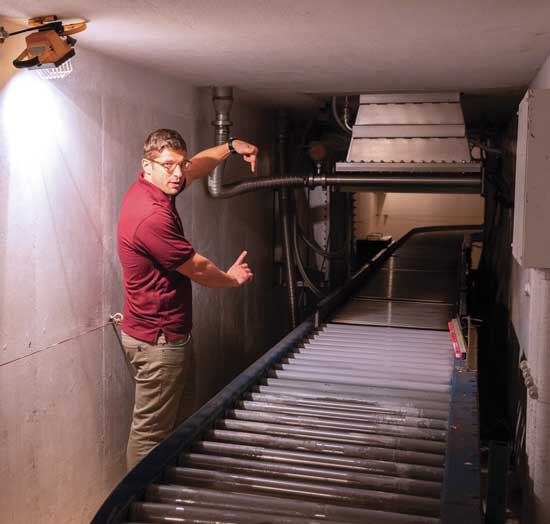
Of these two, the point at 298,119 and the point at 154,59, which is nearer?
the point at 154,59

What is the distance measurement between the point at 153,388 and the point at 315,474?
136 cm

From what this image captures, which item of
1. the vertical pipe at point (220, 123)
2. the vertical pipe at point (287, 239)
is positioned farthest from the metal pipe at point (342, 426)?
the vertical pipe at point (287, 239)

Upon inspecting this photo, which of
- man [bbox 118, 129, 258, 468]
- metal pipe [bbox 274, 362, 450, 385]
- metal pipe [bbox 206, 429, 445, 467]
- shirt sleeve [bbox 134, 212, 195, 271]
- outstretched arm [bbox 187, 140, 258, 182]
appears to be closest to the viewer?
metal pipe [bbox 206, 429, 445, 467]

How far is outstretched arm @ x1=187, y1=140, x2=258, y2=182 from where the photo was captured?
14.2 feet

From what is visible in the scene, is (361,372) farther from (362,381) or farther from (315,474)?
(315,474)

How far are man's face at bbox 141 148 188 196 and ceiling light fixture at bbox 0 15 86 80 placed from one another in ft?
2.38

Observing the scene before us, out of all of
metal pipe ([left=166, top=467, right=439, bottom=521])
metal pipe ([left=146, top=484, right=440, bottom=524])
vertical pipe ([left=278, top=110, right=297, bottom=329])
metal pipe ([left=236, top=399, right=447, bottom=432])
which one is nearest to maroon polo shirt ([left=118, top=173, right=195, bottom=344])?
metal pipe ([left=236, top=399, right=447, bottom=432])

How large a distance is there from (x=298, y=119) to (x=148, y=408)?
460 cm

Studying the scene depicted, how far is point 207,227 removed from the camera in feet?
18.2

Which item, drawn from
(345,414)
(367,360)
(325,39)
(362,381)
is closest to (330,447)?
(345,414)

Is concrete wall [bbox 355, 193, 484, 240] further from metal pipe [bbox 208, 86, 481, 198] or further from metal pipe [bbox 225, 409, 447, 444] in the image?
metal pipe [bbox 225, 409, 447, 444]

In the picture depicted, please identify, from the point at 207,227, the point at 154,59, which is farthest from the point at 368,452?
the point at 207,227

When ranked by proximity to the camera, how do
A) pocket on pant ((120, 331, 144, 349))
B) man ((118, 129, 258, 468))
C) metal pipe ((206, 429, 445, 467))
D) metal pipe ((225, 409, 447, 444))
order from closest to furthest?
metal pipe ((206, 429, 445, 467)) → metal pipe ((225, 409, 447, 444)) → man ((118, 129, 258, 468)) → pocket on pant ((120, 331, 144, 349))

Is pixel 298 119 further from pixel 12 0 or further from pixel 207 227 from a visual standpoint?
pixel 12 0
